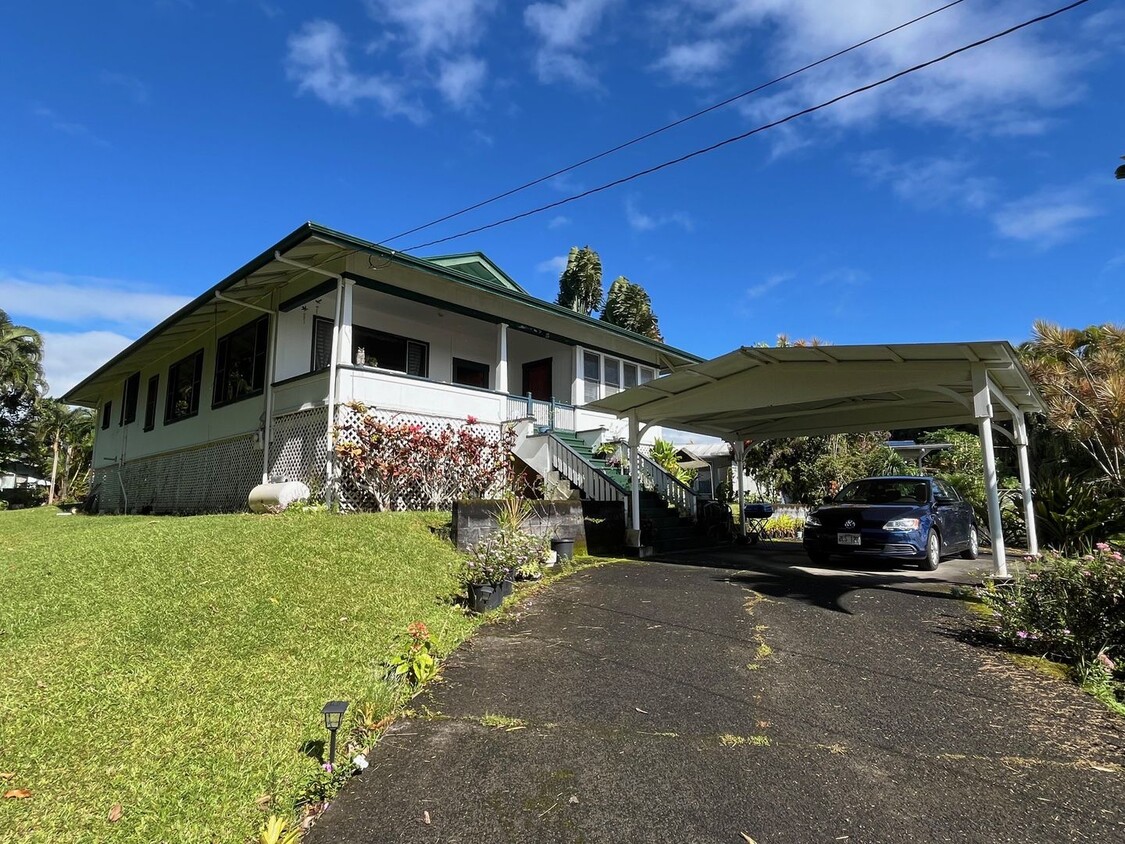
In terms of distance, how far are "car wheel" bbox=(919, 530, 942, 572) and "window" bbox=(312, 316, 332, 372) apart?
11828 mm

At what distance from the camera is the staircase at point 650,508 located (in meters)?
12.4

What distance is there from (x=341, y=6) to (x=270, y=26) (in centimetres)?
139

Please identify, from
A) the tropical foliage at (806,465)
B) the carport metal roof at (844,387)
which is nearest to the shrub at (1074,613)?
the carport metal roof at (844,387)

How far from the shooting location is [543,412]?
49.0 feet

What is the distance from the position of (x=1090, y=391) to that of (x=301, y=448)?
1769 cm

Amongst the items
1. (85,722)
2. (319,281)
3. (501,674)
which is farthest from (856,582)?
(319,281)

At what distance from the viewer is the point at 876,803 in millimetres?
2854

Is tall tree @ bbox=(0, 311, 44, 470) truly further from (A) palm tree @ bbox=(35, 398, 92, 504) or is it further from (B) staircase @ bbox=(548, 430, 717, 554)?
(B) staircase @ bbox=(548, 430, 717, 554)

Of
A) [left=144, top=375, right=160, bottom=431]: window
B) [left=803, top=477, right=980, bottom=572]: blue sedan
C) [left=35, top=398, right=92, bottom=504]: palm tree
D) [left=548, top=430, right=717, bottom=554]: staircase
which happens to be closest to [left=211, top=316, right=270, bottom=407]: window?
[left=144, top=375, right=160, bottom=431]: window

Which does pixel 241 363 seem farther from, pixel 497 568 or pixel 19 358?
pixel 19 358

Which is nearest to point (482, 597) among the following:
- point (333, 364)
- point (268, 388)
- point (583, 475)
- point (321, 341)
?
point (333, 364)

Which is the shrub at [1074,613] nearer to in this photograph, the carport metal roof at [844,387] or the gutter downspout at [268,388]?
the carport metal roof at [844,387]

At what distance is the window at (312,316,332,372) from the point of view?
13284 millimetres

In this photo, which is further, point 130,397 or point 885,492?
point 130,397
